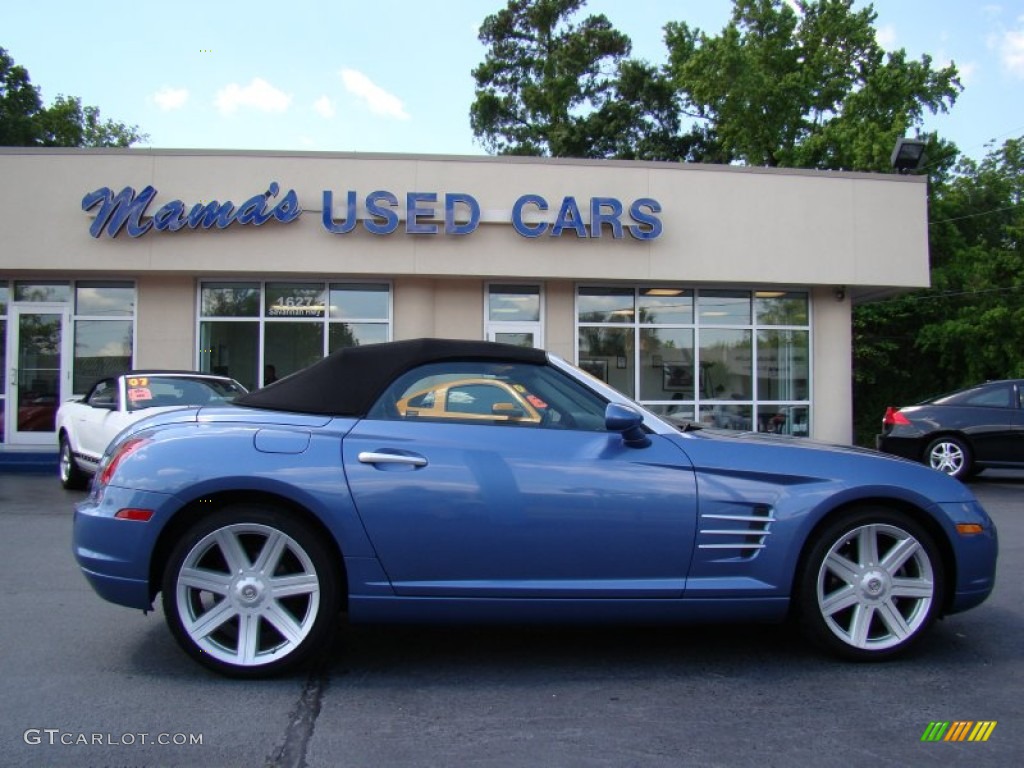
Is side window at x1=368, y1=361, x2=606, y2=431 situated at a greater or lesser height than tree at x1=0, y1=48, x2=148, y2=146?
lesser

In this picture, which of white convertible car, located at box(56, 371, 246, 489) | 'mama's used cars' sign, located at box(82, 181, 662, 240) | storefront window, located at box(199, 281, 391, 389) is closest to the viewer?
white convertible car, located at box(56, 371, 246, 489)

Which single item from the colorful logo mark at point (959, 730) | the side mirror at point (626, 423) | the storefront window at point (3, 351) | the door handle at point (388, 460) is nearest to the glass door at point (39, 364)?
the storefront window at point (3, 351)

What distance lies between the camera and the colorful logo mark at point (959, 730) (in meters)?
3.19

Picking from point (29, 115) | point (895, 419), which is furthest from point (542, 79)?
point (895, 419)

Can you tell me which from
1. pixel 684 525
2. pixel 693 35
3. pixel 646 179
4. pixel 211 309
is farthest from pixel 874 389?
pixel 684 525

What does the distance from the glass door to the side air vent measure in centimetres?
1383

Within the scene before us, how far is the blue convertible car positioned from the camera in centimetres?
363

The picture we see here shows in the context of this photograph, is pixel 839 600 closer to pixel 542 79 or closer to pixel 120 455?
pixel 120 455

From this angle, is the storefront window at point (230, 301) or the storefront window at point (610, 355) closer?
the storefront window at point (230, 301)

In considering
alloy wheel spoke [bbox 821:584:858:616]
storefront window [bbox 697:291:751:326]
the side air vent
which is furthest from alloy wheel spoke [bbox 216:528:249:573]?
storefront window [bbox 697:291:751:326]

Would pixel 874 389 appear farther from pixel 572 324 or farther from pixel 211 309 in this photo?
pixel 211 309

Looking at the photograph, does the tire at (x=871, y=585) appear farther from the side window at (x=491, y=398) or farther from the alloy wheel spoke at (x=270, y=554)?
the alloy wheel spoke at (x=270, y=554)

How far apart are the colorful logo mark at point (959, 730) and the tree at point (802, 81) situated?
90.5 feet

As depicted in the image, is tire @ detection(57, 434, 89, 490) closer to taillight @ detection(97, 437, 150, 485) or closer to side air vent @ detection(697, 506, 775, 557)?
taillight @ detection(97, 437, 150, 485)
